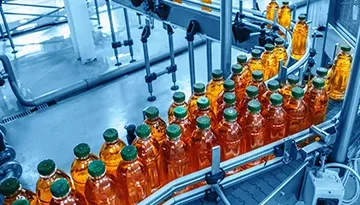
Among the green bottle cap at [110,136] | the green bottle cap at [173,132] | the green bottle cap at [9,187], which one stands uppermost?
the green bottle cap at [173,132]

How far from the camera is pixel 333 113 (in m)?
1.08

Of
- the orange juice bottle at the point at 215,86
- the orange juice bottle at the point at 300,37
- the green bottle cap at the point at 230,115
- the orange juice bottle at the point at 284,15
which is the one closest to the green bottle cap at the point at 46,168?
the green bottle cap at the point at 230,115

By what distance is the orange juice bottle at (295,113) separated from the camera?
933mm

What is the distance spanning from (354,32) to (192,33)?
0.82m

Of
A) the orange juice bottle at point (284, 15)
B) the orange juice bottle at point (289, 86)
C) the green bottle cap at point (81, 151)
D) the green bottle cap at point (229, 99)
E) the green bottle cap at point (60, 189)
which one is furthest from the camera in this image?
the orange juice bottle at point (284, 15)

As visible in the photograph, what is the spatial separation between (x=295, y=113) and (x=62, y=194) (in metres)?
0.63

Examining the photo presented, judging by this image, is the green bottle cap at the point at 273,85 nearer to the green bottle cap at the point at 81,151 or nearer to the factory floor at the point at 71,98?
the green bottle cap at the point at 81,151

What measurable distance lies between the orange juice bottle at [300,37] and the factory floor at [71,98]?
1.22m

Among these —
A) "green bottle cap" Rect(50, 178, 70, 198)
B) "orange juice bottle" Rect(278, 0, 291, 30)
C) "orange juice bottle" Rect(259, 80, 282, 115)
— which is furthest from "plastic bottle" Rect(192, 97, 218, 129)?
"orange juice bottle" Rect(278, 0, 291, 30)

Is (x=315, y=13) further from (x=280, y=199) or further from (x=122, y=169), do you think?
(x=122, y=169)

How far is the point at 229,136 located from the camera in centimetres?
89

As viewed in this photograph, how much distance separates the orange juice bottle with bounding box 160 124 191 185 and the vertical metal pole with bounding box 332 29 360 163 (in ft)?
1.30

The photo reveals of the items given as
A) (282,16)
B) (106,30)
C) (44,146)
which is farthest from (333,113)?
(106,30)

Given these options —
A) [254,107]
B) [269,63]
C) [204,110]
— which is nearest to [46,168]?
[204,110]
